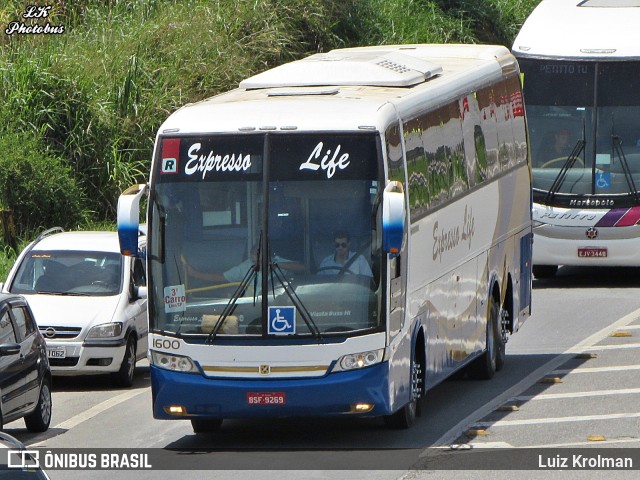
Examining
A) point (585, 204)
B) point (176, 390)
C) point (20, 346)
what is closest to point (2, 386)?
point (20, 346)

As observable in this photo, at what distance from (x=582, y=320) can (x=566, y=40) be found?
208 inches

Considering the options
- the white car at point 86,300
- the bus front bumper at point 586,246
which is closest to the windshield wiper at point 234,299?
the white car at point 86,300

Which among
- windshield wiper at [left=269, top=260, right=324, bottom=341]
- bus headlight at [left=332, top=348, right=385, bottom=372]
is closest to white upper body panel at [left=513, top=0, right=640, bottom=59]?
bus headlight at [left=332, top=348, right=385, bottom=372]

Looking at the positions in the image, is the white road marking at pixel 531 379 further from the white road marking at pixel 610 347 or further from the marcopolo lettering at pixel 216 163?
the marcopolo lettering at pixel 216 163

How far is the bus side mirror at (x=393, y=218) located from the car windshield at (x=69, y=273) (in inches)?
253

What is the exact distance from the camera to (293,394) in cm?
1270

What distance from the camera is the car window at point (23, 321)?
582 inches

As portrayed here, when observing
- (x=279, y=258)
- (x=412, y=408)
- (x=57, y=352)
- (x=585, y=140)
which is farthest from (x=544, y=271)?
(x=279, y=258)

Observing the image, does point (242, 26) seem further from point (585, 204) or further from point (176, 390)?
point (176, 390)

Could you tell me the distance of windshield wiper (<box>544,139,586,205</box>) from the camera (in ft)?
79.4

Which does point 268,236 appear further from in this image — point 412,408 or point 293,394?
point 412,408

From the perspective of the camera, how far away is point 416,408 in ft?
47.4

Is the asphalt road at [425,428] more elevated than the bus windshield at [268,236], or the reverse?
the bus windshield at [268,236]

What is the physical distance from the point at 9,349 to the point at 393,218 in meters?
4.07
